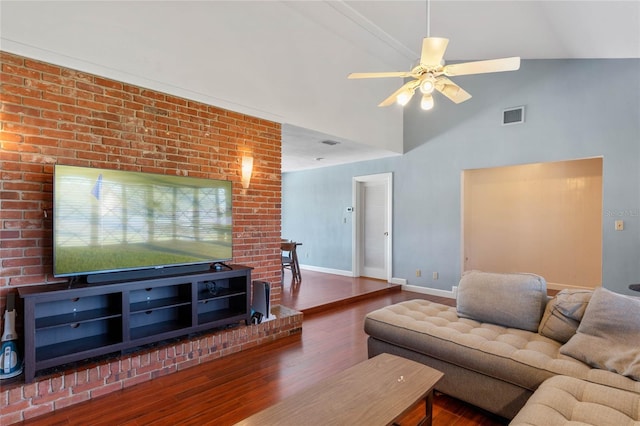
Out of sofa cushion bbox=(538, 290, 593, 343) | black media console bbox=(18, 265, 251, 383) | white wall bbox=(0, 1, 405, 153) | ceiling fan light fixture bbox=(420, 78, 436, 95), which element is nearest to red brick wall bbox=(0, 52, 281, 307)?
white wall bbox=(0, 1, 405, 153)

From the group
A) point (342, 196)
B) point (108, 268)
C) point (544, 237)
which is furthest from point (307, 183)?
point (108, 268)

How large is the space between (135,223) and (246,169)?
1.31m

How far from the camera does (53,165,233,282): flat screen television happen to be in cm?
233

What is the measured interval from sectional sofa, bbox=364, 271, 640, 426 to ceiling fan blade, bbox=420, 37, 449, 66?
1700 mm

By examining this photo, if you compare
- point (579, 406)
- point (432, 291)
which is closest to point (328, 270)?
point (432, 291)

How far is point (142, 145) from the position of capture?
2.88 metres

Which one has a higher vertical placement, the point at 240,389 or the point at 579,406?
the point at 579,406

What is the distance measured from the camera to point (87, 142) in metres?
2.59

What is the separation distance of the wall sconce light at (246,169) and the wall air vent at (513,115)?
370 centimetres

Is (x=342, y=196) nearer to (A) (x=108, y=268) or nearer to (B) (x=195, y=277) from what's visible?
(B) (x=195, y=277)

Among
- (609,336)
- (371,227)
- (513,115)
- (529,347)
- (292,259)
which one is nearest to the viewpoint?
(609,336)

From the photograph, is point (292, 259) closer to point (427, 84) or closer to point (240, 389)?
point (240, 389)

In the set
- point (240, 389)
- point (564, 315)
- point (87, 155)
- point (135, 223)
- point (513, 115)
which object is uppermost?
point (513, 115)

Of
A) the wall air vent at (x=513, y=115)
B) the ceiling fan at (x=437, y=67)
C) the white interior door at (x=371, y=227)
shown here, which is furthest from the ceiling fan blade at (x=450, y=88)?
the white interior door at (x=371, y=227)
